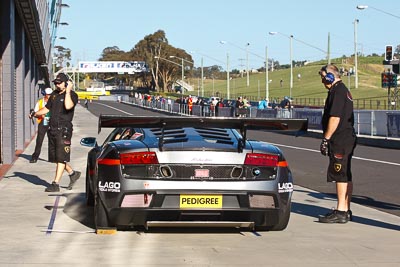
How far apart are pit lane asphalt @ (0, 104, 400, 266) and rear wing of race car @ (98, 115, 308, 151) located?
1051 millimetres

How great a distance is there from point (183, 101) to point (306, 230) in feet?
226

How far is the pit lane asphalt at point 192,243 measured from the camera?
22.5 feet

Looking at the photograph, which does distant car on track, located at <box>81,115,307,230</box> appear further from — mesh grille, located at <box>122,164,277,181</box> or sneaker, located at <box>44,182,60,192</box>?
sneaker, located at <box>44,182,60,192</box>

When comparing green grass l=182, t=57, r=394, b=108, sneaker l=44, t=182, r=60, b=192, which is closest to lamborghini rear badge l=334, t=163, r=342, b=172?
sneaker l=44, t=182, r=60, b=192

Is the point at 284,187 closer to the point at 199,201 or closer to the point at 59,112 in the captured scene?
the point at 199,201

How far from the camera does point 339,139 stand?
8.94 m

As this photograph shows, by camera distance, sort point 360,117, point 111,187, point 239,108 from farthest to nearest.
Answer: point 239,108 < point 360,117 < point 111,187

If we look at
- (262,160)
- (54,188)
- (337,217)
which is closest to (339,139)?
(337,217)

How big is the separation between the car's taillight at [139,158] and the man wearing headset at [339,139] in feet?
7.27

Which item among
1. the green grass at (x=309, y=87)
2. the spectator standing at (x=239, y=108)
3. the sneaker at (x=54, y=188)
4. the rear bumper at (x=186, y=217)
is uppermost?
the green grass at (x=309, y=87)

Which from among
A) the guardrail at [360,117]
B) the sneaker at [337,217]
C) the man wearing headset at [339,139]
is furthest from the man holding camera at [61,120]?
the guardrail at [360,117]

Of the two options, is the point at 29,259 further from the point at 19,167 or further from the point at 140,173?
the point at 19,167

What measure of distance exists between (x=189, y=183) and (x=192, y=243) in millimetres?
597

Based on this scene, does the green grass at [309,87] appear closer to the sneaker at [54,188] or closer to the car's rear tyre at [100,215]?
the sneaker at [54,188]
